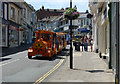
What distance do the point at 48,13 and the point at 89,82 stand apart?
372 feet

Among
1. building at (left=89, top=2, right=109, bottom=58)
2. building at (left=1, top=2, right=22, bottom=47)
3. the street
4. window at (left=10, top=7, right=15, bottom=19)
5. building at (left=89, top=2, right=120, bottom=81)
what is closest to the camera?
building at (left=89, top=2, right=120, bottom=81)

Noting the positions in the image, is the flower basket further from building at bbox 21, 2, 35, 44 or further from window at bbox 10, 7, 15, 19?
building at bbox 21, 2, 35, 44

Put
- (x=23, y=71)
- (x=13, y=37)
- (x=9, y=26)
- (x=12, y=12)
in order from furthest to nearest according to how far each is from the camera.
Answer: (x=12, y=12) → (x=13, y=37) → (x=9, y=26) → (x=23, y=71)

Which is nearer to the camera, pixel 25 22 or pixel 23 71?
pixel 23 71

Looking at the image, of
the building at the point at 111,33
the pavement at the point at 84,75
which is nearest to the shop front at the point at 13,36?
the building at the point at 111,33

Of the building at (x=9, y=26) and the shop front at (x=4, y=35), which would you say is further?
the building at (x=9, y=26)

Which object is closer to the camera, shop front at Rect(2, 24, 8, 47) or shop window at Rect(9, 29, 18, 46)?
shop front at Rect(2, 24, 8, 47)

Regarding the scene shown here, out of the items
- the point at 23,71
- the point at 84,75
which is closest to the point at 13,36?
the point at 23,71

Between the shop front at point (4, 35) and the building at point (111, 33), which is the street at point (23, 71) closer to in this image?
the building at point (111, 33)

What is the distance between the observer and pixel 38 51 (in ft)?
53.0

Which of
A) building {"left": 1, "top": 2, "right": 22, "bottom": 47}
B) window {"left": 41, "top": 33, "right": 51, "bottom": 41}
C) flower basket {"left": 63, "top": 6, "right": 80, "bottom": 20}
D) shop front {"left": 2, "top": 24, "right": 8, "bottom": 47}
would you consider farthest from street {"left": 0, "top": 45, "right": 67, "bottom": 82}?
building {"left": 1, "top": 2, "right": 22, "bottom": 47}

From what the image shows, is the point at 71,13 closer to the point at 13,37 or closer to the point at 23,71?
the point at 23,71

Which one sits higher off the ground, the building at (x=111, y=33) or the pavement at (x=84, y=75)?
the building at (x=111, y=33)

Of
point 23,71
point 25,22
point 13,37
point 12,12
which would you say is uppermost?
point 12,12
